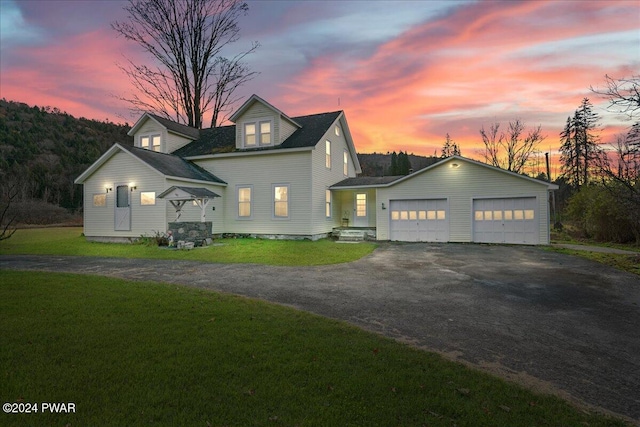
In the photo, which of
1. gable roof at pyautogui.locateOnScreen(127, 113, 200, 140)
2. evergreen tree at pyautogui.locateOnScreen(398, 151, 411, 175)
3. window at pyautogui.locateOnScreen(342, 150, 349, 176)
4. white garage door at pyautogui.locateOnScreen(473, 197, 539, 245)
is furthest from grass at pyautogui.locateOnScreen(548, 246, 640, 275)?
evergreen tree at pyautogui.locateOnScreen(398, 151, 411, 175)

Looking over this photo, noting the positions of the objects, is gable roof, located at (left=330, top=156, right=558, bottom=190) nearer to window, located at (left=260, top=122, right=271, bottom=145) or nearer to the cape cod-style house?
the cape cod-style house

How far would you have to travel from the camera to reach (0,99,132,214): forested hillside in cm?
4681

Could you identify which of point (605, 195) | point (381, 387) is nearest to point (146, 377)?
point (381, 387)

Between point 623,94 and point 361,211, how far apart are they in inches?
540

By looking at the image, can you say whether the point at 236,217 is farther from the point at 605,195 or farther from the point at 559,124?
the point at 559,124

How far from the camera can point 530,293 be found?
23.7 feet

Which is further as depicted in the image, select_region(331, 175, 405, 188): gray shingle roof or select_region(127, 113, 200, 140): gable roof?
select_region(127, 113, 200, 140): gable roof

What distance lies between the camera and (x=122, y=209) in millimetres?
18141

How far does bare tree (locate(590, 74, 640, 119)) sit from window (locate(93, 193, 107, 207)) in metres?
23.3

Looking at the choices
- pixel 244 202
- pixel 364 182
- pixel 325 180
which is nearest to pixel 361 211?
pixel 364 182

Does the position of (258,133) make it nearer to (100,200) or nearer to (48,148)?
(100,200)

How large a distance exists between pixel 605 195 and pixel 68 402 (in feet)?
76.0

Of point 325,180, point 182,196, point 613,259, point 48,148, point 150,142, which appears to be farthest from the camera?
point 48,148

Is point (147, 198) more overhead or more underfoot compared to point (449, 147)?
more underfoot
